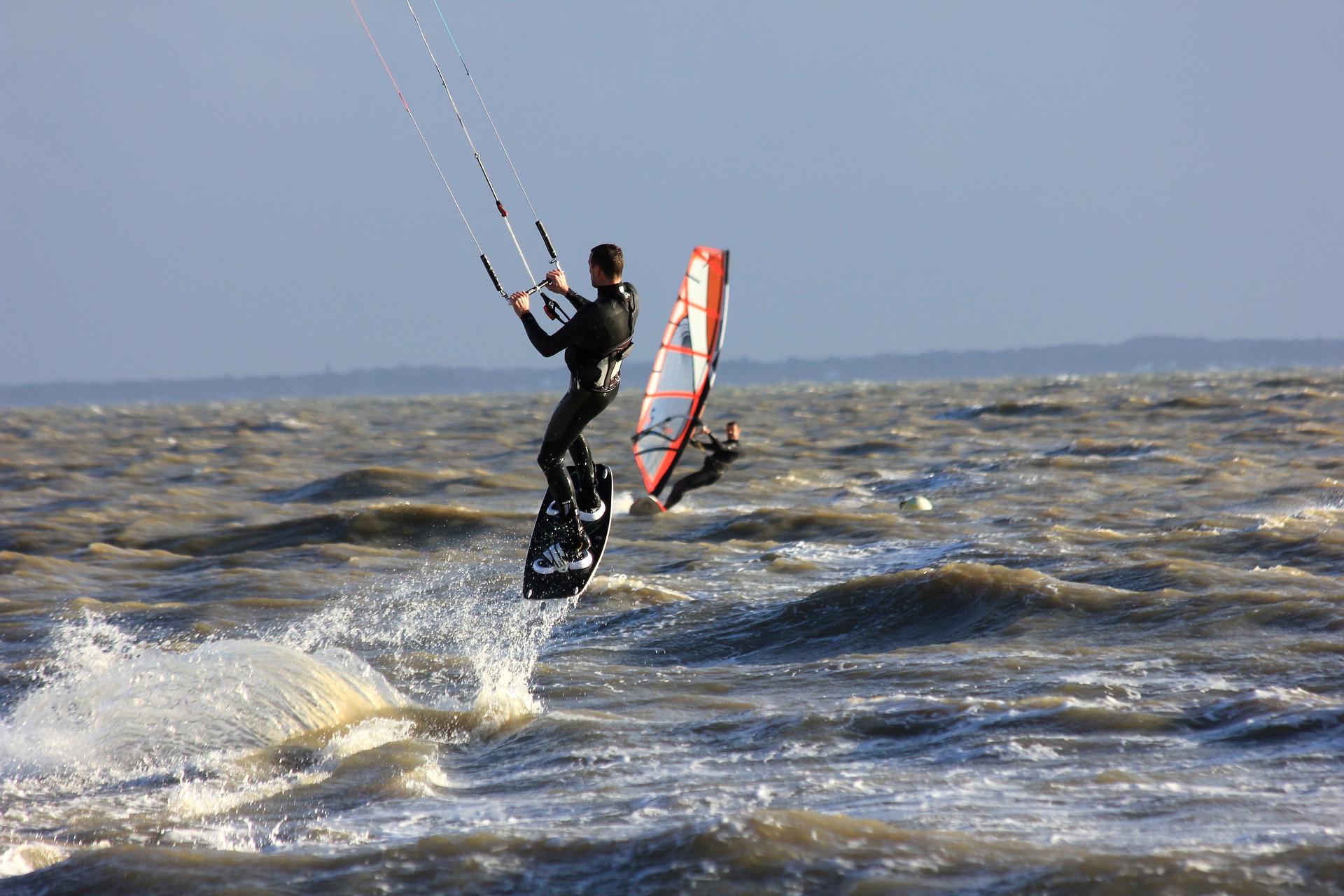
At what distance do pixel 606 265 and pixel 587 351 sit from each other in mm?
641

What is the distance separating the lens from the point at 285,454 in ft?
110

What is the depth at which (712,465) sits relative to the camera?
19.2 metres

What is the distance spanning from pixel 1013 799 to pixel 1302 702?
2.65m

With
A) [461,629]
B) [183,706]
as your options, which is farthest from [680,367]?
[183,706]

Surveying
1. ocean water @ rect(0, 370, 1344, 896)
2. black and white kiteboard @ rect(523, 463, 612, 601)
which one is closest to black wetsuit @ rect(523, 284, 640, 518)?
black and white kiteboard @ rect(523, 463, 612, 601)

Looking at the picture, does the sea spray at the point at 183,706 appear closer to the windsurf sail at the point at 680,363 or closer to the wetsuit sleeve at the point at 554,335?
the wetsuit sleeve at the point at 554,335

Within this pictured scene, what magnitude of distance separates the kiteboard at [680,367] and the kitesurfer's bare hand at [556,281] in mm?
10082

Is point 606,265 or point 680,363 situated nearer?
point 606,265

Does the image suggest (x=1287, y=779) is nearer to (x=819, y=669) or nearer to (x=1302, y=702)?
(x=1302, y=702)

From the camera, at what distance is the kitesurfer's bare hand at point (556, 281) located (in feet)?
27.6

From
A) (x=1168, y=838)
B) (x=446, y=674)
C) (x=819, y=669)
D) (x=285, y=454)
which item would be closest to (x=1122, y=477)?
(x=819, y=669)

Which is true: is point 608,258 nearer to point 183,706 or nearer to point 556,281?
point 556,281

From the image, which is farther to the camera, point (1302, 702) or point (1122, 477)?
point (1122, 477)

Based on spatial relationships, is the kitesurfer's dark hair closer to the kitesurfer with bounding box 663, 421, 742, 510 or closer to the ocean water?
the ocean water
